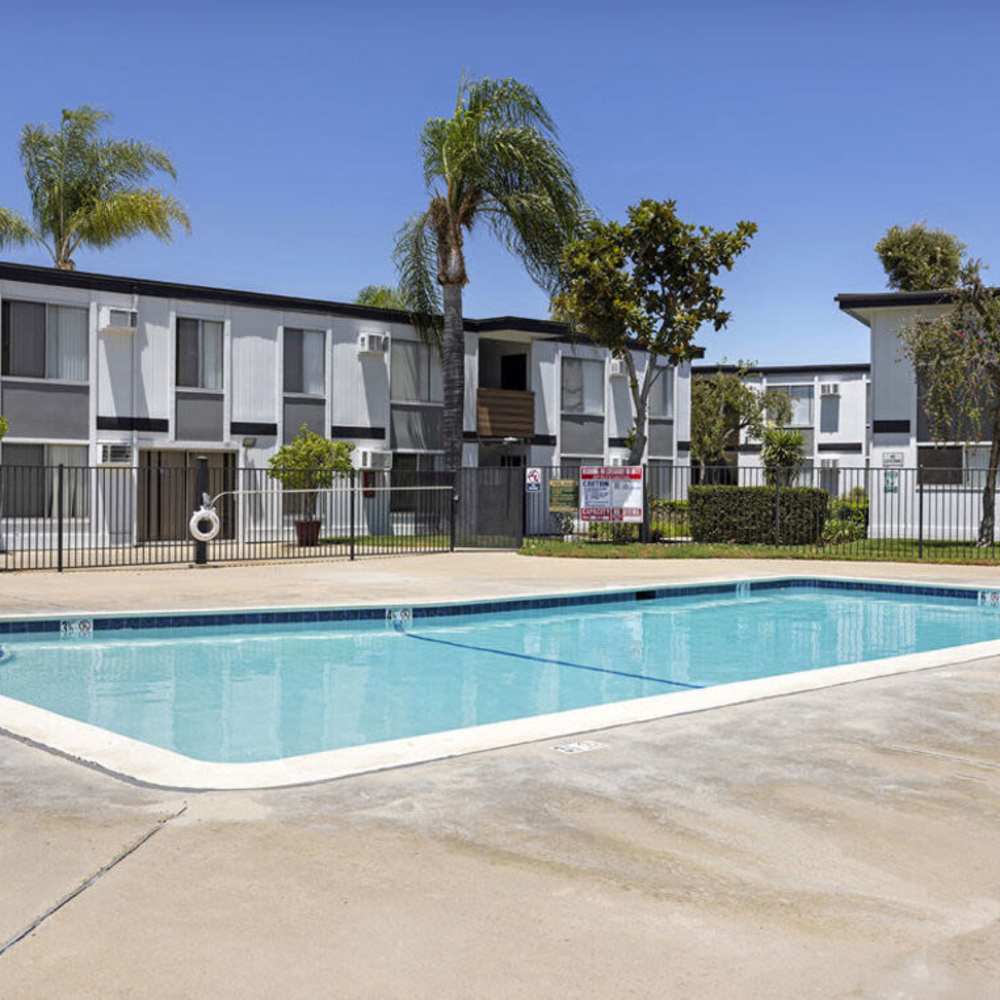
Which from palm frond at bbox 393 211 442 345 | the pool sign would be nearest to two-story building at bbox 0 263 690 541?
palm frond at bbox 393 211 442 345

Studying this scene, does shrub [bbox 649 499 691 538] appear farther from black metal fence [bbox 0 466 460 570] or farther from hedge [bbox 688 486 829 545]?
black metal fence [bbox 0 466 460 570]

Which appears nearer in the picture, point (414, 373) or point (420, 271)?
point (420, 271)

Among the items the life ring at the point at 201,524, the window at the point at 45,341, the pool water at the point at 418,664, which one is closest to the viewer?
the pool water at the point at 418,664

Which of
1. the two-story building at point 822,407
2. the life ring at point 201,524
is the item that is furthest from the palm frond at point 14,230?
the two-story building at point 822,407

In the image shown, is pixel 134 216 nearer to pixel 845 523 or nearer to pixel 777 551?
pixel 777 551

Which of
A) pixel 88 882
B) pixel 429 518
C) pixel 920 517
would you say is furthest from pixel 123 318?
pixel 88 882

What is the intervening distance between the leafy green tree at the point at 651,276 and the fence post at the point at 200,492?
31.3 ft

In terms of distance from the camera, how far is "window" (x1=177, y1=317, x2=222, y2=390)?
2614cm

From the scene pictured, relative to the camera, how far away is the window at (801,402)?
49812 millimetres

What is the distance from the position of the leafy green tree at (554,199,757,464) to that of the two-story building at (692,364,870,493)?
883 inches

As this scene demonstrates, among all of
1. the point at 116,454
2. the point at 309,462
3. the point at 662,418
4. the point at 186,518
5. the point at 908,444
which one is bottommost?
the point at 186,518

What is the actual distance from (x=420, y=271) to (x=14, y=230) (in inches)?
438

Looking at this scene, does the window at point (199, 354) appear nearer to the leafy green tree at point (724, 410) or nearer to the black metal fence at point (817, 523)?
the black metal fence at point (817, 523)

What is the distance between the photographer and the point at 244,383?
2708cm
